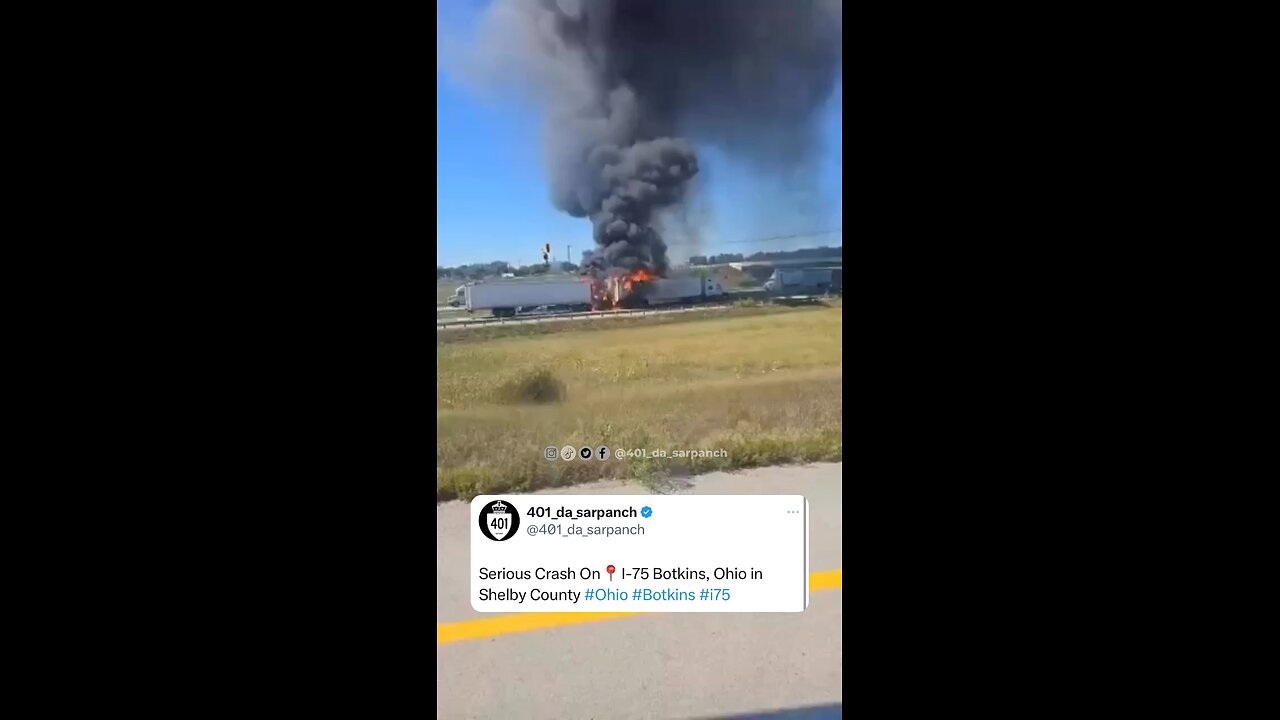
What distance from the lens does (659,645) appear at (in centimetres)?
191

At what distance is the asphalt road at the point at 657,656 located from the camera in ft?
6.06

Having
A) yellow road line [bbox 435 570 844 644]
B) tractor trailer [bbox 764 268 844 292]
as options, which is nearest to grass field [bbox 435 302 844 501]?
tractor trailer [bbox 764 268 844 292]

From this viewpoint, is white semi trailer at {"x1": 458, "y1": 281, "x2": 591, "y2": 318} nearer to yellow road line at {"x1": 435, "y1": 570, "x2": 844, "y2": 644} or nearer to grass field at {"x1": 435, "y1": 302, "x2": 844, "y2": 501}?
grass field at {"x1": 435, "y1": 302, "x2": 844, "y2": 501}

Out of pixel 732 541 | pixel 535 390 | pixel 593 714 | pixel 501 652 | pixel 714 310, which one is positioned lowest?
pixel 593 714

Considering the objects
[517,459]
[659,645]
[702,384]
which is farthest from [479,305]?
[659,645]

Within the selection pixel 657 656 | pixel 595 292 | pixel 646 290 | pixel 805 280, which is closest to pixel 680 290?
pixel 646 290

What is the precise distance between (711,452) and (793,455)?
0.88 ft

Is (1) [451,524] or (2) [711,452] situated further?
(2) [711,452]

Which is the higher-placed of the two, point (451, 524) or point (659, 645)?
point (451, 524)

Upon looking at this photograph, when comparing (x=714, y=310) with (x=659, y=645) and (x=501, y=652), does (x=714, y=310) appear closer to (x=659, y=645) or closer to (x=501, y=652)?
(x=659, y=645)

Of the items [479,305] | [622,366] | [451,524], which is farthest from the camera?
[622,366]

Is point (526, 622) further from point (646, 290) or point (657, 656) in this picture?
point (646, 290)

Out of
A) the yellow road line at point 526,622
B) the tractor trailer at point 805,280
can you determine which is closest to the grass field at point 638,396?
the tractor trailer at point 805,280

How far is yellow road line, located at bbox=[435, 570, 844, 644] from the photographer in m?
1.88
